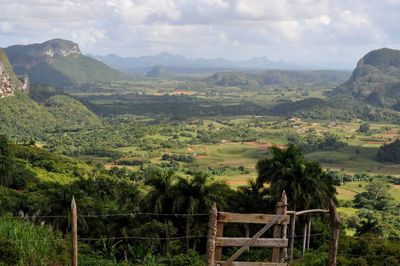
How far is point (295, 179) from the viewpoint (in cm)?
3128

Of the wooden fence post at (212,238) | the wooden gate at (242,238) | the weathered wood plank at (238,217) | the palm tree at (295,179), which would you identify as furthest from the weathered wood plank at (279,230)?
the palm tree at (295,179)

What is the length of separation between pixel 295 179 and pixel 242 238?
19.7 m

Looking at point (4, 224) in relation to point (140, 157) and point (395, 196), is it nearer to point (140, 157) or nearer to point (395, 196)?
point (395, 196)

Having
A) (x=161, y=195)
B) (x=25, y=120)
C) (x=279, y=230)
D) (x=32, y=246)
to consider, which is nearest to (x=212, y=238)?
(x=279, y=230)

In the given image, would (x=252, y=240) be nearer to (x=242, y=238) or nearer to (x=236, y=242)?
(x=242, y=238)

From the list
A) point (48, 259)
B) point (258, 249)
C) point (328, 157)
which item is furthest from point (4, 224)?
point (328, 157)

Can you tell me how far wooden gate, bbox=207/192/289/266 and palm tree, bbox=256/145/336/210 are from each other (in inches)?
704

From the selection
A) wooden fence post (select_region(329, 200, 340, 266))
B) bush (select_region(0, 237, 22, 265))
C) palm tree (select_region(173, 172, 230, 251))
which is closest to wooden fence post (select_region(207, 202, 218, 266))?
wooden fence post (select_region(329, 200, 340, 266))

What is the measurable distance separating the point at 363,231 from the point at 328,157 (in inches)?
3393

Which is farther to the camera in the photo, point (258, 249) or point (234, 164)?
point (234, 164)

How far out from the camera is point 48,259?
52.8 ft

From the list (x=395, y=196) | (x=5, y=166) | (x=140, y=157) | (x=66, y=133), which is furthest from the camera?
(x=66, y=133)

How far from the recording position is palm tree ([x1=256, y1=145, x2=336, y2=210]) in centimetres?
3069

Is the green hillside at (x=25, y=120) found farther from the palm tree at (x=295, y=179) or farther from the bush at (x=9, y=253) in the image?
the bush at (x=9, y=253)
